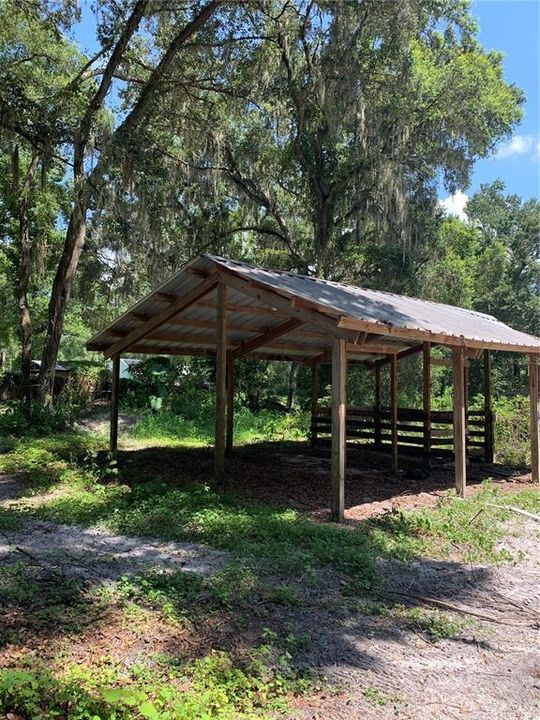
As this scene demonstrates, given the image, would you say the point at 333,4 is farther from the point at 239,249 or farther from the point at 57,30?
the point at 239,249

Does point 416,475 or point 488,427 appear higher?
point 488,427

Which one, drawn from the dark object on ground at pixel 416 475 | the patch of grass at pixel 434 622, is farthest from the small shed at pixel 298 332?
the patch of grass at pixel 434 622

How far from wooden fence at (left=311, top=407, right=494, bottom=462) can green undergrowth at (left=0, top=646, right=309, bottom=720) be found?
26.4 ft

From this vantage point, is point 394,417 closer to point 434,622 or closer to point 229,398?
point 229,398

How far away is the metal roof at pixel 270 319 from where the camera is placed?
6609mm

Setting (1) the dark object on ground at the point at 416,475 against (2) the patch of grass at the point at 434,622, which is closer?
(2) the patch of grass at the point at 434,622

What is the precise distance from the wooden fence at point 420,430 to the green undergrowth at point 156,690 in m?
8.05

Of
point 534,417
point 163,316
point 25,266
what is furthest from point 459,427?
point 25,266

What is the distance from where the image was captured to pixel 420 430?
35.4 ft

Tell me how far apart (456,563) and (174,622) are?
292 centimetres

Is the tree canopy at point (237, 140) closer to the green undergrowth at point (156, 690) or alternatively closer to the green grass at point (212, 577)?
the green grass at point (212, 577)

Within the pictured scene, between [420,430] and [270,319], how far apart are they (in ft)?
12.1

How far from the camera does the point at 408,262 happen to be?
61.1ft

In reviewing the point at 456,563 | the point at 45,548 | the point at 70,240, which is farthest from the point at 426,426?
the point at 70,240
